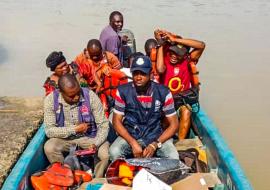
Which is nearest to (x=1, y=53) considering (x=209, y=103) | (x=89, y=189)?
(x=209, y=103)

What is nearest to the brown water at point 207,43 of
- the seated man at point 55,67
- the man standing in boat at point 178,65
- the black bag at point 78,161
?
the man standing in boat at point 178,65

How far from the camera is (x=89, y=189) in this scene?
381cm

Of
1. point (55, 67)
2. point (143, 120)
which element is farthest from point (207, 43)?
point (143, 120)

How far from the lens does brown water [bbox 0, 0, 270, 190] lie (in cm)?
795

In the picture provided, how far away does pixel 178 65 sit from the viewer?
5023mm

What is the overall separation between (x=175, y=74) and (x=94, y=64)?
119 centimetres

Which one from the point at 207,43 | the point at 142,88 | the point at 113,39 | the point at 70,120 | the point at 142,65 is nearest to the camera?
the point at 142,65

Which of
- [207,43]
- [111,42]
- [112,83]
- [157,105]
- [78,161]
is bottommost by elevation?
[207,43]

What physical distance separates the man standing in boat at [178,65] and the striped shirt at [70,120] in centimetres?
93

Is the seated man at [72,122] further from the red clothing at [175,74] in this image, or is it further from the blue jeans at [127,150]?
the red clothing at [175,74]

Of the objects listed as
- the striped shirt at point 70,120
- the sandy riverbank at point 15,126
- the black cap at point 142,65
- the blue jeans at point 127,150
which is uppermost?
the black cap at point 142,65

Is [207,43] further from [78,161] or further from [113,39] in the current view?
[78,161]

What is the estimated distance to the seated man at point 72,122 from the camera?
14.3ft

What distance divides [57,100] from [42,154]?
63 centimetres
